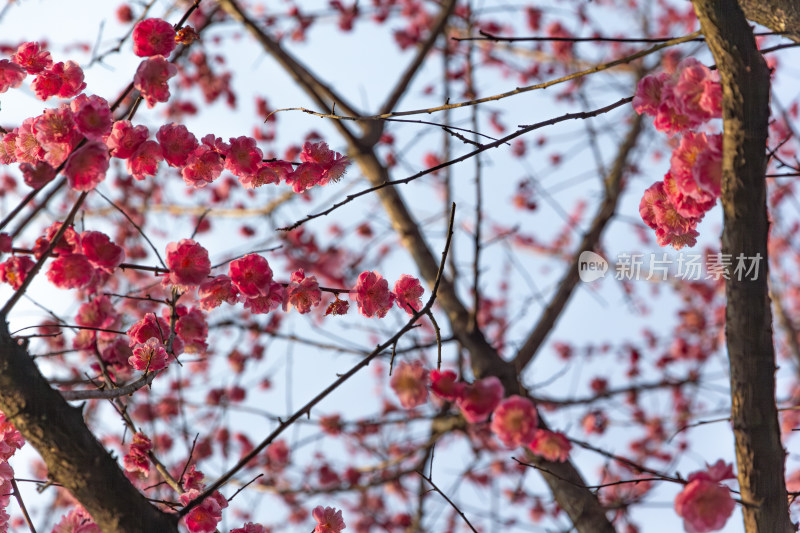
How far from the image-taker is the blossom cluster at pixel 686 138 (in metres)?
1.78

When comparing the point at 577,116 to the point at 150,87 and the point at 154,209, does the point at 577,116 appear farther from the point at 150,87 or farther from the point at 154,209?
the point at 154,209

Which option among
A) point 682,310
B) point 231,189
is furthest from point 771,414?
point 682,310

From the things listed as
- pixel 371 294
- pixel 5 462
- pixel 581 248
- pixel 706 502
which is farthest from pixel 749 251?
pixel 581 248

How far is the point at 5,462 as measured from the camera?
1993 mm

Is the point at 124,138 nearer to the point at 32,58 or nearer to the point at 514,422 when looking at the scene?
the point at 32,58

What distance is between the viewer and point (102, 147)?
1.76m

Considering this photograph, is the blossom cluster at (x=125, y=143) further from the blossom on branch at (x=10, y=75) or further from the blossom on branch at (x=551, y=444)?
the blossom on branch at (x=551, y=444)

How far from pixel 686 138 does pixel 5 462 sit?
236 cm

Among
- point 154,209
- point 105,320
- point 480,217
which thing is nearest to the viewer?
point 105,320

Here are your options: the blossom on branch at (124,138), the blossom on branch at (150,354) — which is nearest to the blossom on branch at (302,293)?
the blossom on branch at (150,354)

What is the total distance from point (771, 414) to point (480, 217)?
6.48 feet

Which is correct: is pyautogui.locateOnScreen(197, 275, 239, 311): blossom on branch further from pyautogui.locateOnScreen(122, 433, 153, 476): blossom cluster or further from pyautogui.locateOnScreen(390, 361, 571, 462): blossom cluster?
pyautogui.locateOnScreen(390, 361, 571, 462): blossom cluster

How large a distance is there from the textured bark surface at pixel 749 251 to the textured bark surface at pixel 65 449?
5.19 ft

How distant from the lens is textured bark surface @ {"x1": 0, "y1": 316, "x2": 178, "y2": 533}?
152cm
